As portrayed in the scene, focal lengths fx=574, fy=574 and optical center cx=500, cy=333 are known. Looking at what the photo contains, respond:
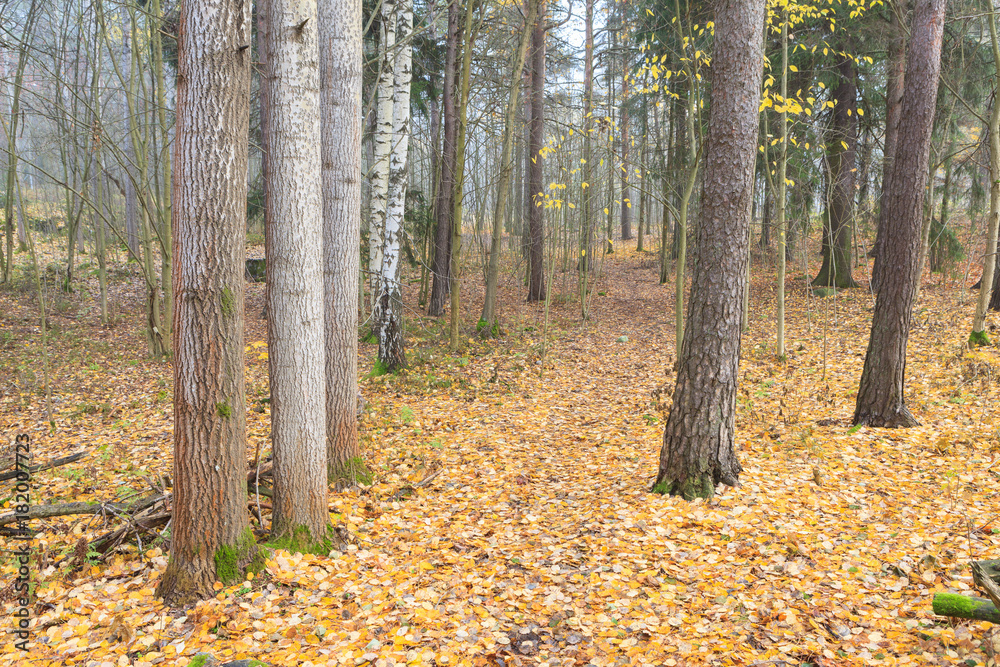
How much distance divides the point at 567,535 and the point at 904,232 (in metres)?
4.97

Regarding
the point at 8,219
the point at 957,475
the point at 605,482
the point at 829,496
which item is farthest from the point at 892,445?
the point at 8,219

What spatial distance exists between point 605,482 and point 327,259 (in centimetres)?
347

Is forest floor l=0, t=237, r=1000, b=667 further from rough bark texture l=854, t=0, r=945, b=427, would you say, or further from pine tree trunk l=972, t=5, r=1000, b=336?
pine tree trunk l=972, t=5, r=1000, b=336

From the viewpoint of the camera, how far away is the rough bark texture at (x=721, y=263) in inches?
188

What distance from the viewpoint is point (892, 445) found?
A: 6.07m

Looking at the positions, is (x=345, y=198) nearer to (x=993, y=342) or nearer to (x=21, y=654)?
(x=21, y=654)

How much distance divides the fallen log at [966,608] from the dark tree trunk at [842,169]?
11.6 meters

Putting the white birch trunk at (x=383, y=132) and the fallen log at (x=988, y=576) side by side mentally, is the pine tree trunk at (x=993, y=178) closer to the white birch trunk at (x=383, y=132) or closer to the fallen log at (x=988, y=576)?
the fallen log at (x=988, y=576)

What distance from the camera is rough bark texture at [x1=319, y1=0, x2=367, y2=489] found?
5168mm

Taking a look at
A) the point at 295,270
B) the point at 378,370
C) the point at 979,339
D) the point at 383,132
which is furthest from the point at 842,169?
the point at 295,270

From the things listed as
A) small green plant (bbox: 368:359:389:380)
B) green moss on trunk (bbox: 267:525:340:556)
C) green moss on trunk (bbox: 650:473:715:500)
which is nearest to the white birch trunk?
small green plant (bbox: 368:359:389:380)

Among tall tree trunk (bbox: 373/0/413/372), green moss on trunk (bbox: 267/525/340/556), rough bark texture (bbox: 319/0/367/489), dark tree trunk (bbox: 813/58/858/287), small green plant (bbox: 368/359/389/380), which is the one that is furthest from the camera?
dark tree trunk (bbox: 813/58/858/287)

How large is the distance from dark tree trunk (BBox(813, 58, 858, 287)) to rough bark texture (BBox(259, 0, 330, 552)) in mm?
12394

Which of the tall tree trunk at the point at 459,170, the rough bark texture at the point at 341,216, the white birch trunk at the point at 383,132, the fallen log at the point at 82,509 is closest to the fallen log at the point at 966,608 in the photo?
the rough bark texture at the point at 341,216
